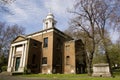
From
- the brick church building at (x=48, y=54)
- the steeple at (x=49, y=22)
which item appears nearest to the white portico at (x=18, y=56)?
the brick church building at (x=48, y=54)

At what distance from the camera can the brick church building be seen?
32750 mm

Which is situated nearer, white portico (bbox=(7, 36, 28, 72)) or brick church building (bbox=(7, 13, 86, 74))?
brick church building (bbox=(7, 13, 86, 74))

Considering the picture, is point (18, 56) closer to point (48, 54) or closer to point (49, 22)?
point (48, 54)

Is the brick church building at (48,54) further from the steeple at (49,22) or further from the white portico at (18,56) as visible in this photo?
the steeple at (49,22)

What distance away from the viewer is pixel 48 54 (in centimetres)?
3362

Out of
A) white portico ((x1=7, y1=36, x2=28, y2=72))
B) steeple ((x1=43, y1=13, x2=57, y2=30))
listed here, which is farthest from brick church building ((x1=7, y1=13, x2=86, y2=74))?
steeple ((x1=43, y1=13, x2=57, y2=30))

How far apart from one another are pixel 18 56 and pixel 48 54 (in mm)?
6982

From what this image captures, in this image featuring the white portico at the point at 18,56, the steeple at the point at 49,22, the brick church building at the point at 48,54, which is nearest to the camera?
the brick church building at the point at 48,54

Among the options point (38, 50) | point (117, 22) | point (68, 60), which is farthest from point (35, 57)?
point (117, 22)

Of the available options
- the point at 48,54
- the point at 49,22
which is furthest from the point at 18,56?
the point at 49,22

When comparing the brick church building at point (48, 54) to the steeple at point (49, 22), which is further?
the steeple at point (49, 22)

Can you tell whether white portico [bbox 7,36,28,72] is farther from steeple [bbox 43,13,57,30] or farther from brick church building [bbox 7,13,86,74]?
steeple [bbox 43,13,57,30]

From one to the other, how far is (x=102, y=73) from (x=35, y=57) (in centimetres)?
1734

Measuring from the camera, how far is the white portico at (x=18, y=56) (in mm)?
33156
